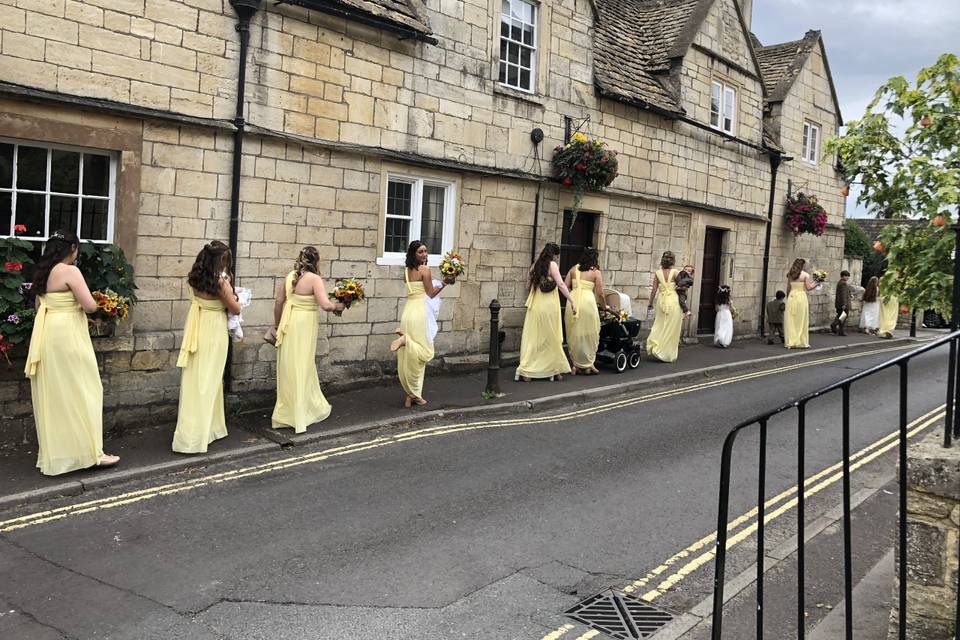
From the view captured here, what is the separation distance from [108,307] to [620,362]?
8318 mm

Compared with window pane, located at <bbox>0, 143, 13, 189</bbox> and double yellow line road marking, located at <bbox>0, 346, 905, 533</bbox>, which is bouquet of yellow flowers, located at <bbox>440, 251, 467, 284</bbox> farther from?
window pane, located at <bbox>0, 143, 13, 189</bbox>

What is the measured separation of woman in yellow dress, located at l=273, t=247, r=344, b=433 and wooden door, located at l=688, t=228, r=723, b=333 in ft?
40.2

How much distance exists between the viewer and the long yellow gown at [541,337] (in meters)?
12.1

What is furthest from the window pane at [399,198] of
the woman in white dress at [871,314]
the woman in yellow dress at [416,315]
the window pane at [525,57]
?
the woman in white dress at [871,314]

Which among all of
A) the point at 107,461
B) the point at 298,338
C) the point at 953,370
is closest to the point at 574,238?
the point at 298,338

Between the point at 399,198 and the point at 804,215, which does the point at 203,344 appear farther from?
the point at 804,215

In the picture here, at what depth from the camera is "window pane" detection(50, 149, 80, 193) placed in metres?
8.19

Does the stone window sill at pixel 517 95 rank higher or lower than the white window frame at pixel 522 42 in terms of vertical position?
lower

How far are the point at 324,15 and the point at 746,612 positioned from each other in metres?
8.63

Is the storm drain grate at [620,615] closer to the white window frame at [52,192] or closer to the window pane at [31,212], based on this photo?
the white window frame at [52,192]

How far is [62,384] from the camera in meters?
6.83

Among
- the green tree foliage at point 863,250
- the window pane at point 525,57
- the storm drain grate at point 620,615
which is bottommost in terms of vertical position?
the storm drain grate at point 620,615

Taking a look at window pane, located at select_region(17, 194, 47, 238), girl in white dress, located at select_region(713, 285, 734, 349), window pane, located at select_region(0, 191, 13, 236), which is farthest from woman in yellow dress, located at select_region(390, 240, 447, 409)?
girl in white dress, located at select_region(713, 285, 734, 349)

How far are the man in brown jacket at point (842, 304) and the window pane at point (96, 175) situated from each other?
19557mm
